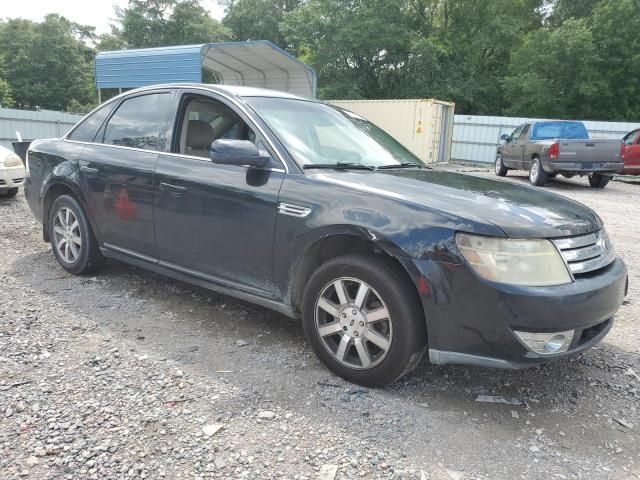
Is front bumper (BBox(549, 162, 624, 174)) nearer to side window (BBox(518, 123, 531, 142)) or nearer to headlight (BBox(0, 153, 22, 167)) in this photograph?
side window (BBox(518, 123, 531, 142))

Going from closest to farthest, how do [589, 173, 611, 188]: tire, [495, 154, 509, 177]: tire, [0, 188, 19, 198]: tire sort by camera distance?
[0, 188, 19, 198]: tire < [589, 173, 611, 188]: tire < [495, 154, 509, 177]: tire

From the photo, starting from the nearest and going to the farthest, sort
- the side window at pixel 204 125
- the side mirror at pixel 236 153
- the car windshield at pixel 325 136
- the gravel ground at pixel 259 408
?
the gravel ground at pixel 259 408 < the side mirror at pixel 236 153 < the car windshield at pixel 325 136 < the side window at pixel 204 125

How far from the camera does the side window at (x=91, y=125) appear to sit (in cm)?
449

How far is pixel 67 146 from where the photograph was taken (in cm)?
461

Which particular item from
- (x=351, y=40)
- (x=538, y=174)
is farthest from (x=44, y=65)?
(x=538, y=174)

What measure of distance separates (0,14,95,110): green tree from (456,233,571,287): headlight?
2387 inches

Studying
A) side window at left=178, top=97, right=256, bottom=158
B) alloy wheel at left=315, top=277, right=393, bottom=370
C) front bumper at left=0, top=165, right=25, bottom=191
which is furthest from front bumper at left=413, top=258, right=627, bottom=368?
front bumper at left=0, top=165, right=25, bottom=191

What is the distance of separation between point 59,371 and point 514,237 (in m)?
2.59

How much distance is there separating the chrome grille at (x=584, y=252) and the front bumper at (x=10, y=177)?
833cm

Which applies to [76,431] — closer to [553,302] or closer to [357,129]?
[553,302]

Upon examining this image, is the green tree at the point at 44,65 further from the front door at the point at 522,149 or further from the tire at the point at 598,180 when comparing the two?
the tire at the point at 598,180

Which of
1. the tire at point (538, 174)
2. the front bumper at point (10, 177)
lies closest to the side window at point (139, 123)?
the front bumper at point (10, 177)

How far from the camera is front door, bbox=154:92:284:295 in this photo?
3.20 m

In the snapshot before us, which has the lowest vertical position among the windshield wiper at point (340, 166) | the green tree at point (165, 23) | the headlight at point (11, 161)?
the headlight at point (11, 161)
